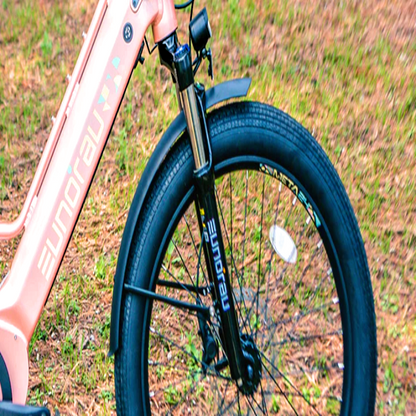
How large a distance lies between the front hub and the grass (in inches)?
27.1

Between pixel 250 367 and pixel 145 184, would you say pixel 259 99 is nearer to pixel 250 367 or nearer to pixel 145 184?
pixel 145 184

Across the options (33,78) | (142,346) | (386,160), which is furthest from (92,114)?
(33,78)

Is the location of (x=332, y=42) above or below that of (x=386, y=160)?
above

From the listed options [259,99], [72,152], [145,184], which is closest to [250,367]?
[145,184]

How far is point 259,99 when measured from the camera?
270 cm

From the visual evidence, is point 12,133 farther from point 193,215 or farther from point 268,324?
point 268,324

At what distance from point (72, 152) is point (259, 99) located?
1.61 metres

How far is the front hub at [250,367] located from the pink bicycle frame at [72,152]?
580 mm

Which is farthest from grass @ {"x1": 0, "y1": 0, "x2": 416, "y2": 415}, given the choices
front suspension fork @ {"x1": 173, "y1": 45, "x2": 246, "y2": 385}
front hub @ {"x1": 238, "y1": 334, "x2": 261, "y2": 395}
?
front suspension fork @ {"x1": 173, "y1": 45, "x2": 246, "y2": 385}

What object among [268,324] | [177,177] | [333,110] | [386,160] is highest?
[333,110]

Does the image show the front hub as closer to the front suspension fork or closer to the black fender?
the front suspension fork

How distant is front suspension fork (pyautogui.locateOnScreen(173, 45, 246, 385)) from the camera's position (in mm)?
1272

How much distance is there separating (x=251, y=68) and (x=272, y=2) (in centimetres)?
51

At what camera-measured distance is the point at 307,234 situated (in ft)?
7.52
